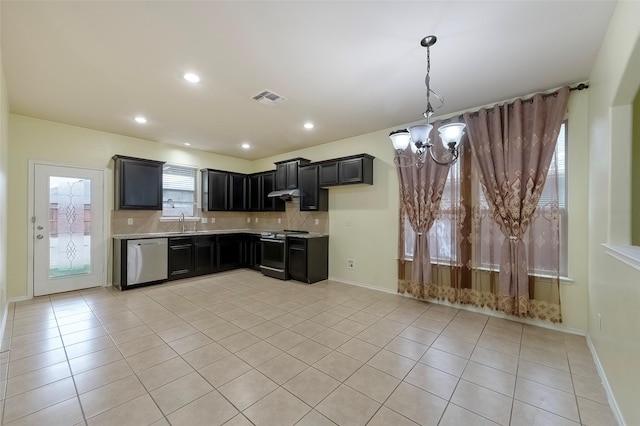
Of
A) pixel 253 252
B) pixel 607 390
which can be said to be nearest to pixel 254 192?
pixel 253 252

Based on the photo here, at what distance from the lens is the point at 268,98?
321 cm

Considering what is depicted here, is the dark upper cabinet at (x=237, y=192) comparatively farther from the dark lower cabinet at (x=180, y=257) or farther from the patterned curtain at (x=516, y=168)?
the patterned curtain at (x=516, y=168)

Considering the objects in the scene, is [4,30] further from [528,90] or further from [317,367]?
[528,90]

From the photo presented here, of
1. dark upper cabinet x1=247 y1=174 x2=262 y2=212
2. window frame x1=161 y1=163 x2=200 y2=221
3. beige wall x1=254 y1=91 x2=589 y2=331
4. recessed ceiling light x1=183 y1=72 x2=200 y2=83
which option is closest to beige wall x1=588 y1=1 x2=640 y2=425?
beige wall x1=254 y1=91 x2=589 y2=331

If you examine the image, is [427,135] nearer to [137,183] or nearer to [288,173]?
[288,173]

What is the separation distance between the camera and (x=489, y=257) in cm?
330

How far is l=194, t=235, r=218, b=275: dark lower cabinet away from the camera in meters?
5.28

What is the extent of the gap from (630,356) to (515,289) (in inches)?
63.4

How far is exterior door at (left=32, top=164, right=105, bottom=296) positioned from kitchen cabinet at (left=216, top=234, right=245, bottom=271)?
1.97 metres

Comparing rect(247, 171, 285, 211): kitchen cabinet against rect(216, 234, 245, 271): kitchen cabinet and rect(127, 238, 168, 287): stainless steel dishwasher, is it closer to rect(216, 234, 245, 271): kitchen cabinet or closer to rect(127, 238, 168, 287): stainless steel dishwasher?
rect(216, 234, 245, 271): kitchen cabinet

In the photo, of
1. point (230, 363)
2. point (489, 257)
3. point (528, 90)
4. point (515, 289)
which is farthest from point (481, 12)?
point (230, 363)

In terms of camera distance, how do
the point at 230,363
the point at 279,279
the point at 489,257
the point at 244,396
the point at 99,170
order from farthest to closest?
the point at 279,279, the point at 99,170, the point at 489,257, the point at 230,363, the point at 244,396

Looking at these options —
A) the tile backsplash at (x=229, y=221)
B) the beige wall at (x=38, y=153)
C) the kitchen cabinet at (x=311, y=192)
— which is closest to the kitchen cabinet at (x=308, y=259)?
the tile backsplash at (x=229, y=221)

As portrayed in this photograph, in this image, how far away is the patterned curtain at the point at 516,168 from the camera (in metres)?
2.91
